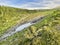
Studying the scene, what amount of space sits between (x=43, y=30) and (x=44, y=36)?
970 millimetres

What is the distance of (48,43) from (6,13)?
4179 inches

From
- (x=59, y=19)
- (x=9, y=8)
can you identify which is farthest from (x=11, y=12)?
(x=59, y=19)

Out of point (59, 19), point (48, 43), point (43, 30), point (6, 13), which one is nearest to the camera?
point (48, 43)

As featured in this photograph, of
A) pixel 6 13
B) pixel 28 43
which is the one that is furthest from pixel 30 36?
pixel 6 13

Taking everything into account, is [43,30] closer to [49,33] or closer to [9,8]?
[49,33]

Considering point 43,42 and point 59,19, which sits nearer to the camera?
point 43,42

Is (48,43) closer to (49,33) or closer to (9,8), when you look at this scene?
(49,33)

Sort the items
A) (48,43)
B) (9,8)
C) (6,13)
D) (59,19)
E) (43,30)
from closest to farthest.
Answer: (48,43) < (43,30) < (59,19) < (6,13) < (9,8)

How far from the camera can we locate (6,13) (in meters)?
126

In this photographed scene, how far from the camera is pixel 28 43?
22453 millimetres

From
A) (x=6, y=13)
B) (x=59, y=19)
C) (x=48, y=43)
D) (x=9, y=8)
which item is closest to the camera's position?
(x=48, y=43)

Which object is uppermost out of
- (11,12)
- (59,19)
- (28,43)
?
(59,19)

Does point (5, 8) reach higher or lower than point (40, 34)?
lower

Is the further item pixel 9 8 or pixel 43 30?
pixel 9 8
